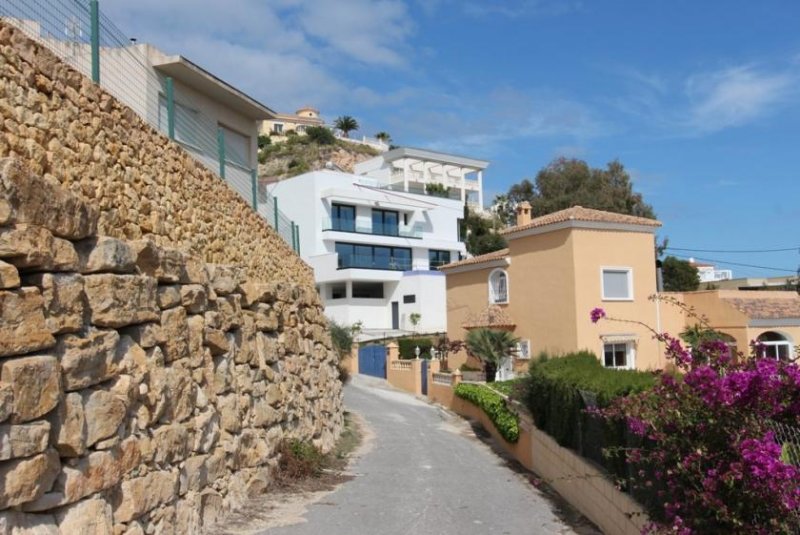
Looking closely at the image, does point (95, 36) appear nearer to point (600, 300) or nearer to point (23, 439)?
point (23, 439)

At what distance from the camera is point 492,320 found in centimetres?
3272

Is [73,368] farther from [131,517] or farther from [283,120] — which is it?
[283,120]

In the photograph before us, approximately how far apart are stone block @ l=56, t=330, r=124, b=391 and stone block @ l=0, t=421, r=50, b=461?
0.51 metres

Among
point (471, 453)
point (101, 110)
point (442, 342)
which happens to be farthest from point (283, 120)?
point (101, 110)

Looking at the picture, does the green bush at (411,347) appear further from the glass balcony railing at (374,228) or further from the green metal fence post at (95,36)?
the green metal fence post at (95,36)

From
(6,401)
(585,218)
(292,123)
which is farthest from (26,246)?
(292,123)

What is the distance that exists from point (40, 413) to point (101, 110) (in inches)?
144

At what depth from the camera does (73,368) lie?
564 cm

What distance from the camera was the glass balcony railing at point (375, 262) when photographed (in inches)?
2018

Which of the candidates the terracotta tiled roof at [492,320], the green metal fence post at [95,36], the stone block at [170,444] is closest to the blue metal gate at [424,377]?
the terracotta tiled roof at [492,320]

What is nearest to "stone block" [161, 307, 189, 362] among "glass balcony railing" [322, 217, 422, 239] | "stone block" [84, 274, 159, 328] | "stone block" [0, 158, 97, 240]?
"stone block" [84, 274, 159, 328]

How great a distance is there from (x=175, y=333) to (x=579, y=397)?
696cm

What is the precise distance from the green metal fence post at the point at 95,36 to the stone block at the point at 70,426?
389cm

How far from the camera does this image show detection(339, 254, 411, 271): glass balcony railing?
51250mm
